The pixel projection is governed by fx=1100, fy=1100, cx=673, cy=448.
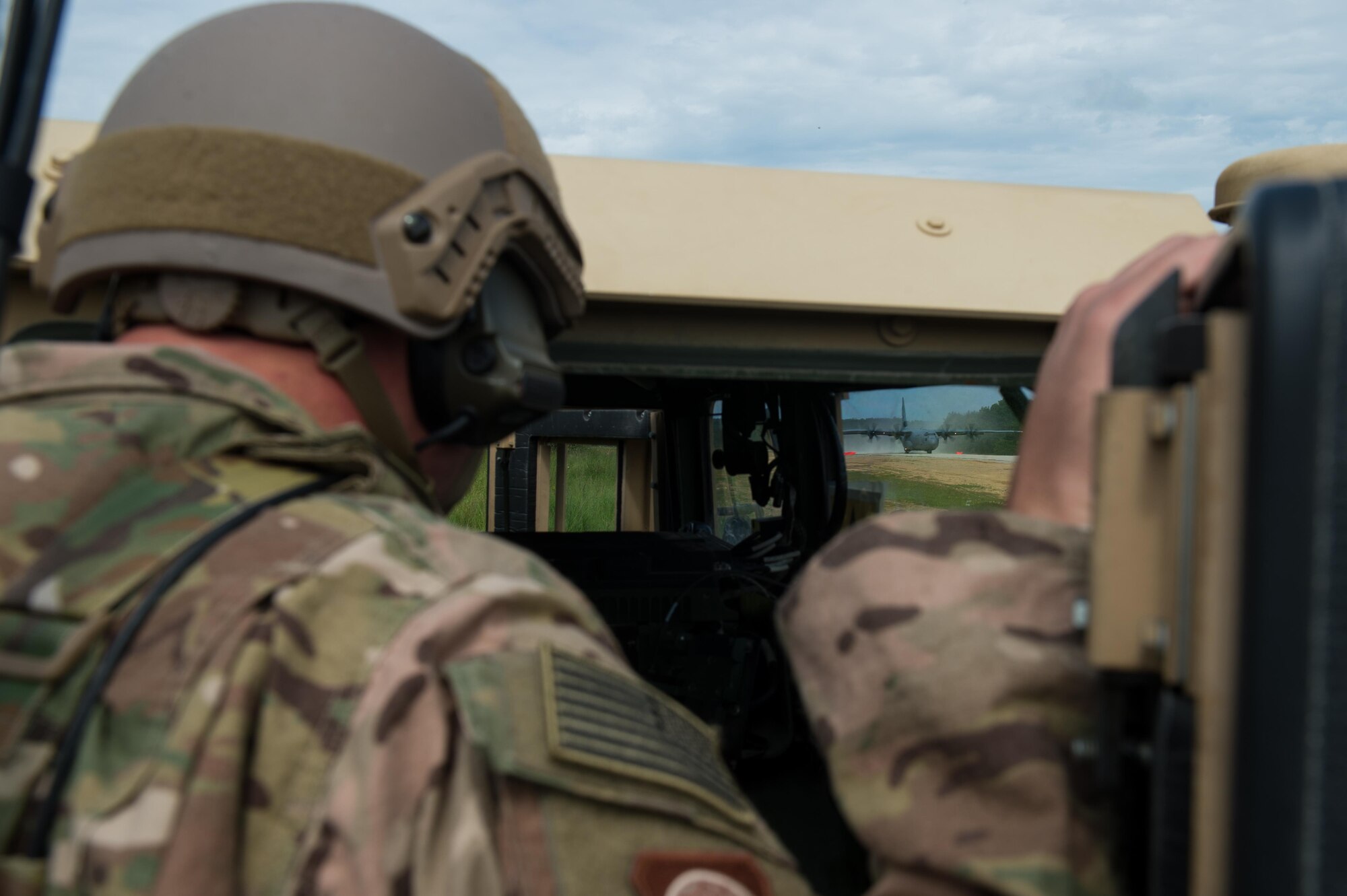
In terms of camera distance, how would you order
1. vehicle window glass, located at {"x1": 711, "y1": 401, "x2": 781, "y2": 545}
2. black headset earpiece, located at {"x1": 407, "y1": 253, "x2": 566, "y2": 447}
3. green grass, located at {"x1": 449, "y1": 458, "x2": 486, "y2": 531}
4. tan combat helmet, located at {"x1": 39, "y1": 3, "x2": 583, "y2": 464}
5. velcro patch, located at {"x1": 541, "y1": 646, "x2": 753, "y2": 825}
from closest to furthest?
velcro patch, located at {"x1": 541, "y1": 646, "x2": 753, "y2": 825}, tan combat helmet, located at {"x1": 39, "y1": 3, "x2": 583, "y2": 464}, black headset earpiece, located at {"x1": 407, "y1": 253, "x2": 566, "y2": 447}, vehicle window glass, located at {"x1": 711, "y1": 401, "x2": 781, "y2": 545}, green grass, located at {"x1": 449, "y1": 458, "x2": 486, "y2": 531}

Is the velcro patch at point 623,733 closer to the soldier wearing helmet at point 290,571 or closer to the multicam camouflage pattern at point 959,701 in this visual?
the soldier wearing helmet at point 290,571

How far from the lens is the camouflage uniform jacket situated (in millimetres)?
739

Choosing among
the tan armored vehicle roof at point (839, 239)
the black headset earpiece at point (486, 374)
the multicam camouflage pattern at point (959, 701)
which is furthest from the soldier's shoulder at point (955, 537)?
the tan armored vehicle roof at point (839, 239)

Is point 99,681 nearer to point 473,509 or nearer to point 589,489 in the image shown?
point 589,489

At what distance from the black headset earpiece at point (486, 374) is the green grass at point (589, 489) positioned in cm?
281

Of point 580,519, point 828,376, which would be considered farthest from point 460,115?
point 580,519

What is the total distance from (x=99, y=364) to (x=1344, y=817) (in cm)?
96

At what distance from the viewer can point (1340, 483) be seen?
1.87 ft

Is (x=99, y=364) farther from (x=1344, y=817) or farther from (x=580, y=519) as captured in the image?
(x=580, y=519)

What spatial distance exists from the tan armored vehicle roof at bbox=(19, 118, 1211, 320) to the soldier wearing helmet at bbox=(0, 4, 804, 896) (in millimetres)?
307

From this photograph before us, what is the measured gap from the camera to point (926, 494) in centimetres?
249

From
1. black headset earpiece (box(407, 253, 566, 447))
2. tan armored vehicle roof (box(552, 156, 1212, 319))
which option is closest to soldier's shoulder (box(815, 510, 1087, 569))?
black headset earpiece (box(407, 253, 566, 447))

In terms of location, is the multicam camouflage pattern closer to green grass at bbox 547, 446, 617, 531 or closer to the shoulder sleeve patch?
the shoulder sleeve patch

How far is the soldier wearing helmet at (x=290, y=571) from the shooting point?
746 millimetres
